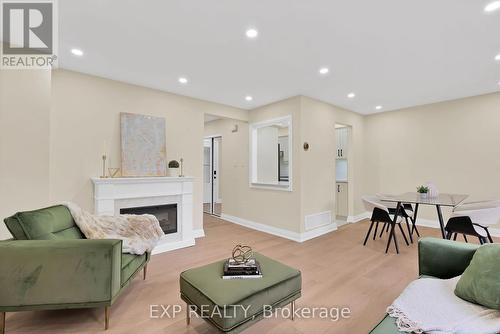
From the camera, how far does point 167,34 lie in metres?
2.28

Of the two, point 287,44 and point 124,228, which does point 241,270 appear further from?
point 287,44

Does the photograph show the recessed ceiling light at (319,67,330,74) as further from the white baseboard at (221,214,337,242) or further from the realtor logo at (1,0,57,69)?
the realtor logo at (1,0,57,69)

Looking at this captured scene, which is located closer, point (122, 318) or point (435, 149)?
point (122, 318)

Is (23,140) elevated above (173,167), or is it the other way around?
(23,140)

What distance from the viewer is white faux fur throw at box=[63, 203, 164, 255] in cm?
218

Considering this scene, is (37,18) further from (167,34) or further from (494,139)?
(494,139)

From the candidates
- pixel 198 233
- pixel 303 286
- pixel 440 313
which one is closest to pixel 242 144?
pixel 198 233

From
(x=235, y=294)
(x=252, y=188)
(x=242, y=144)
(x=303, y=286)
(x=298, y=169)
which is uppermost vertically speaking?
(x=242, y=144)

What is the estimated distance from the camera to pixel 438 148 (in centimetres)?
466

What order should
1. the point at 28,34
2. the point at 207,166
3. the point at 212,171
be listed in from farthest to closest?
the point at 207,166 < the point at 212,171 < the point at 28,34

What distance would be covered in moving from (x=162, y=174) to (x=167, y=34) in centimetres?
210

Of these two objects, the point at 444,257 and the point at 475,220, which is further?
the point at 475,220

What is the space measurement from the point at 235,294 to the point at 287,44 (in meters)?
2.36

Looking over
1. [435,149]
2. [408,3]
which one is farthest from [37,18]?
[435,149]
